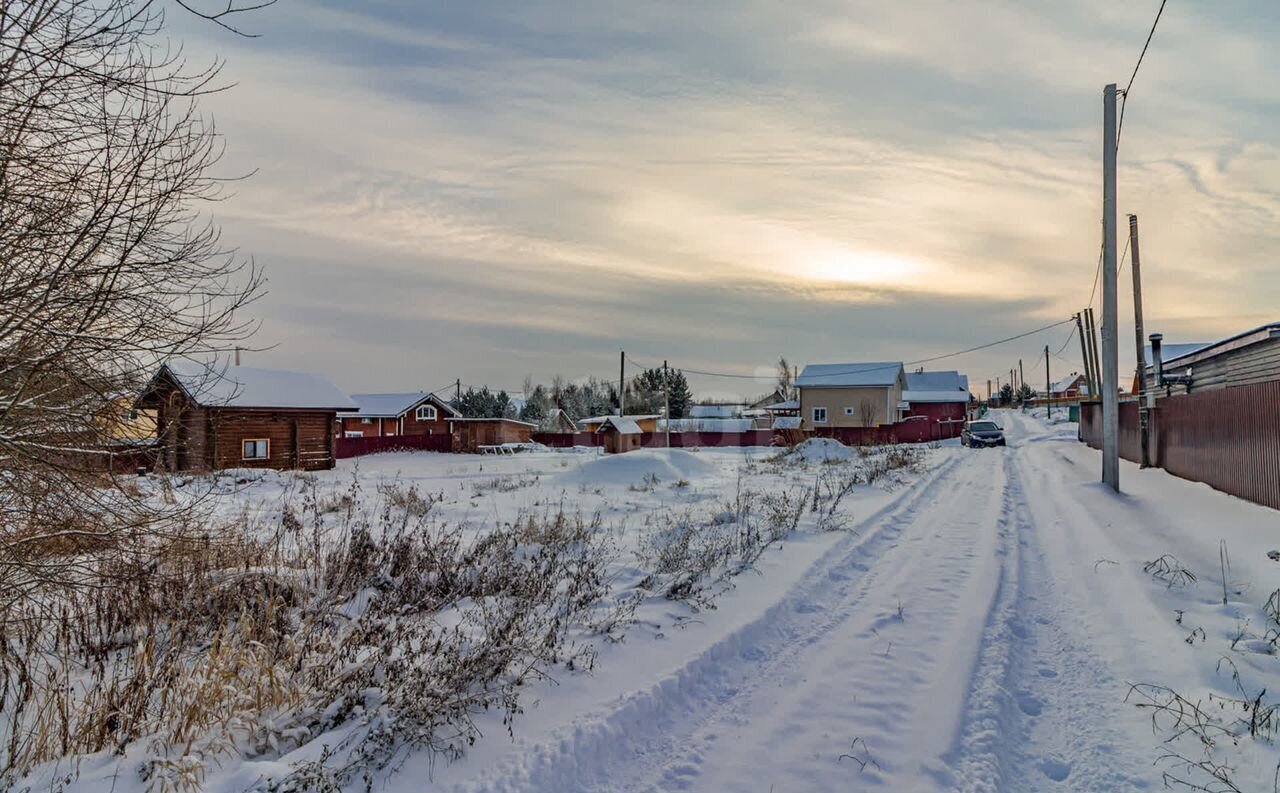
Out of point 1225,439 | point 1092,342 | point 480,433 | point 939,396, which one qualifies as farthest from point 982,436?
point 480,433

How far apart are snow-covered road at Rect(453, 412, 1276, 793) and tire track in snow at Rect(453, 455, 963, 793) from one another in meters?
0.01

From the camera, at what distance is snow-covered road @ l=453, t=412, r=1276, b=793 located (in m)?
3.45

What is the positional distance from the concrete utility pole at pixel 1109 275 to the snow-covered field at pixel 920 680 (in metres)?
5.19

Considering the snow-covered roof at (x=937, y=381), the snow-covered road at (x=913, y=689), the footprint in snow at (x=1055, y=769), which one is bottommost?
the footprint in snow at (x=1055, y=769)

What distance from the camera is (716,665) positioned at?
15.7 ft

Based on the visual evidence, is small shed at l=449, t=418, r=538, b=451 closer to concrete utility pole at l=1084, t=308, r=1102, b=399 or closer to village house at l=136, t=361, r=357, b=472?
village house at l=136, t=361, r=357, b=472

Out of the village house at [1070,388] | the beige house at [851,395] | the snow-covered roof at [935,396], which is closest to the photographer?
the beige house at [851,395]

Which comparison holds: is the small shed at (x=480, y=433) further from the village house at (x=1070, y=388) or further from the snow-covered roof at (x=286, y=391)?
the village house at (x=1070, y=388)

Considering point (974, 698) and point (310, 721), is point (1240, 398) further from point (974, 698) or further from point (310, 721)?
point (310, 721)

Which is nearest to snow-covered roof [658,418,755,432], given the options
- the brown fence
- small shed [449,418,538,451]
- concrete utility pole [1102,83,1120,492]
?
small shed [449,418,538,451]

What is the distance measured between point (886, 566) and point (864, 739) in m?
4.17

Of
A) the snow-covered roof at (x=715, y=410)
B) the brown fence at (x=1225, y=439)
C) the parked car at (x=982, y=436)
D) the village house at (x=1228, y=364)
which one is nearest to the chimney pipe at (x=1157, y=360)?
the village house at (x=1228, y=364)

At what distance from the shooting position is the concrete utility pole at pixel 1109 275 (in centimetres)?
1431

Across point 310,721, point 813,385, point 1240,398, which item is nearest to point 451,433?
point 813,385
